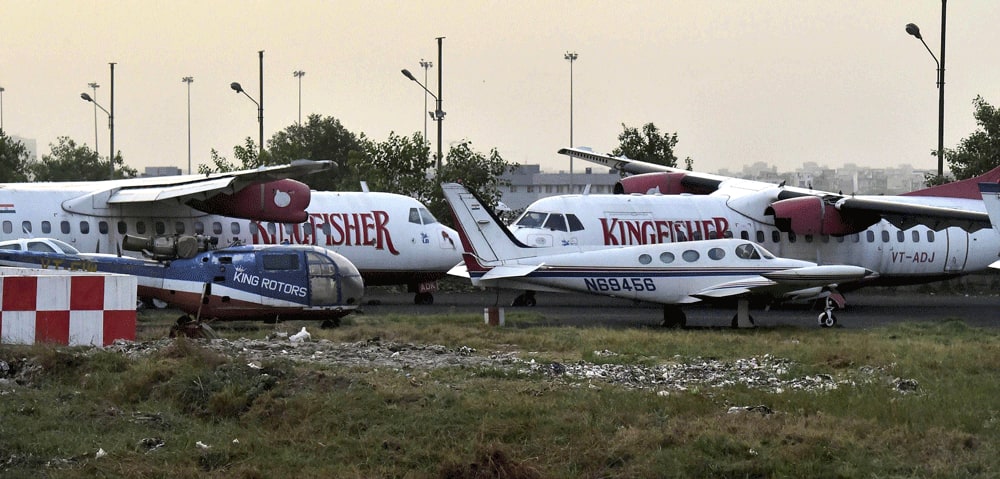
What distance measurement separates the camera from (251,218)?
104 feet

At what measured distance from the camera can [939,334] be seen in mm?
25250

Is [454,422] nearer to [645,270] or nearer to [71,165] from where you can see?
[645,270]

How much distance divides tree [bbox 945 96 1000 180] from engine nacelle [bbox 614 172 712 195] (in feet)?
51.8

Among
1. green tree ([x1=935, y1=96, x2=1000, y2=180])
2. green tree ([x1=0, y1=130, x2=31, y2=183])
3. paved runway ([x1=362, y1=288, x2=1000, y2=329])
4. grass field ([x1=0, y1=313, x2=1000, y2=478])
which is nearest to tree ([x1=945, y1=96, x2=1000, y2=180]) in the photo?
green tree ([x1=935, y1=96, x2=1000, y2=180])

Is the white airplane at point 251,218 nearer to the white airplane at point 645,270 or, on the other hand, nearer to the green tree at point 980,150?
the white airplane at point 645,270

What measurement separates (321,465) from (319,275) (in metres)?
12.0

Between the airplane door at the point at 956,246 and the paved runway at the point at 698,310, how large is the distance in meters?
1.28

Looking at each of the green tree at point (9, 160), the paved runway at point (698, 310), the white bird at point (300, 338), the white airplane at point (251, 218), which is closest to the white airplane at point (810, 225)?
the paved runway at point (698, 310)

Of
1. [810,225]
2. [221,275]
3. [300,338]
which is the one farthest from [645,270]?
[810,225]

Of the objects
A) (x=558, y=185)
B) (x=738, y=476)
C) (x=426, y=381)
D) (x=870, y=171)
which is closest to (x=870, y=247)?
(x=426, y=381)

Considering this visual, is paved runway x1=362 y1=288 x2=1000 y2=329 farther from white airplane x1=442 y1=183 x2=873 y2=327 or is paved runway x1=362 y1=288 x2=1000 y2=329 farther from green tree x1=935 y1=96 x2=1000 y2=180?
green tree x1=935 y1=96 x2=1000 y2=180

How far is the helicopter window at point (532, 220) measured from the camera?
3256 cm

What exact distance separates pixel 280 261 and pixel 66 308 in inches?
243

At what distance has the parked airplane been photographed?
22656 millimetres
